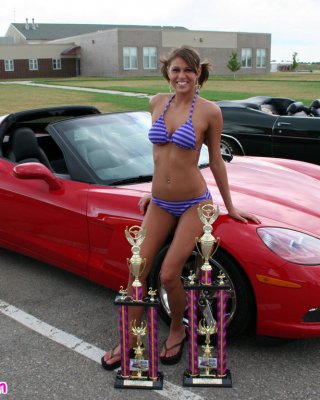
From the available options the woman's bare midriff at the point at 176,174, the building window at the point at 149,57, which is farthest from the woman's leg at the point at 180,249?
the building window at the point at 149,57

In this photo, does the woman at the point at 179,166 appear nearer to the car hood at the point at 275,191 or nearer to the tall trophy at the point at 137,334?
Answer: the tall trophy at the point at 137,334

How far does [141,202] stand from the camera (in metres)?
3.13

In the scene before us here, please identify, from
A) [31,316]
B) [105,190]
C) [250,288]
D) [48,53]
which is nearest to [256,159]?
[105,190]

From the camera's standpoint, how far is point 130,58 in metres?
56.2

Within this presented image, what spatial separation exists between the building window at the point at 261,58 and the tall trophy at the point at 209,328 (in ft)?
216

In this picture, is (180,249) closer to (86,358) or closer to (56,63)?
(86,358)

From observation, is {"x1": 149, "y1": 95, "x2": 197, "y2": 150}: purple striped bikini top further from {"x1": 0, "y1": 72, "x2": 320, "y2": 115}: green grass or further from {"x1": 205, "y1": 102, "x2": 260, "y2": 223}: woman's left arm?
{"x1": 0, "y1": 72, "x2": 320, "y2": 115}: green grass

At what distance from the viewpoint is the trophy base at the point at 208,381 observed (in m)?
2.70

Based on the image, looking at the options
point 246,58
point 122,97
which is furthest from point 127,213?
point 246,58

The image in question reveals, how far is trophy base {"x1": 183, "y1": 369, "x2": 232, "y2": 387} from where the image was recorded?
2703 millimetres

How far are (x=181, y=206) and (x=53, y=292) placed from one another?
167 cm

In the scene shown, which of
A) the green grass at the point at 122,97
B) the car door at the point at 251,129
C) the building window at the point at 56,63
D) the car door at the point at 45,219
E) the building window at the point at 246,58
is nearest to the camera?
the car door at the point at 45,219

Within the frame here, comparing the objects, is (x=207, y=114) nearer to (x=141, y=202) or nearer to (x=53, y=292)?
(x=141, y=202)

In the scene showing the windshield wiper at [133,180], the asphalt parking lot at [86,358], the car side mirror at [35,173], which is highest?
the car side mirror at [35,173]
